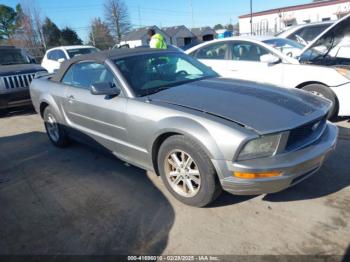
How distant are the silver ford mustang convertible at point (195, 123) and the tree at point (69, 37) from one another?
41.8 meters

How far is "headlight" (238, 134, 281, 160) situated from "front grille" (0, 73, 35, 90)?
6.96 meters

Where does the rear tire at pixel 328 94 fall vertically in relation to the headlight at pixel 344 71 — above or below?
below

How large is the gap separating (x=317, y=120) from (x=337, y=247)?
1.13m

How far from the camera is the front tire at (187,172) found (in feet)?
9.06

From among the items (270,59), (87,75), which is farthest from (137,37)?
(87,75)

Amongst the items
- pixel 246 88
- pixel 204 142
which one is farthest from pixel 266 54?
pixel 204 142

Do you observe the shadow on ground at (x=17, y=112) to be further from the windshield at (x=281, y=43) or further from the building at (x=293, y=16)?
the building at (x=293, y=16)

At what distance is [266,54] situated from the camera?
591 centimetres

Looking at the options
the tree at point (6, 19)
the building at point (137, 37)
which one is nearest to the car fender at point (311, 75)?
the building at point (137, 37)

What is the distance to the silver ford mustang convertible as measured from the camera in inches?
101

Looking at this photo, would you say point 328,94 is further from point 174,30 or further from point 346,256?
point 174,30

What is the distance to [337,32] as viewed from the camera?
5398 mm

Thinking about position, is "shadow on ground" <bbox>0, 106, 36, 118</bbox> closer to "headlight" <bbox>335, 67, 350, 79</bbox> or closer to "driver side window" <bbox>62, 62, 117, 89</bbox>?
"driver side window" <bbox>62, 62, 117, 89</bbox>

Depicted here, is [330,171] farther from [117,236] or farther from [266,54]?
[266,54]
